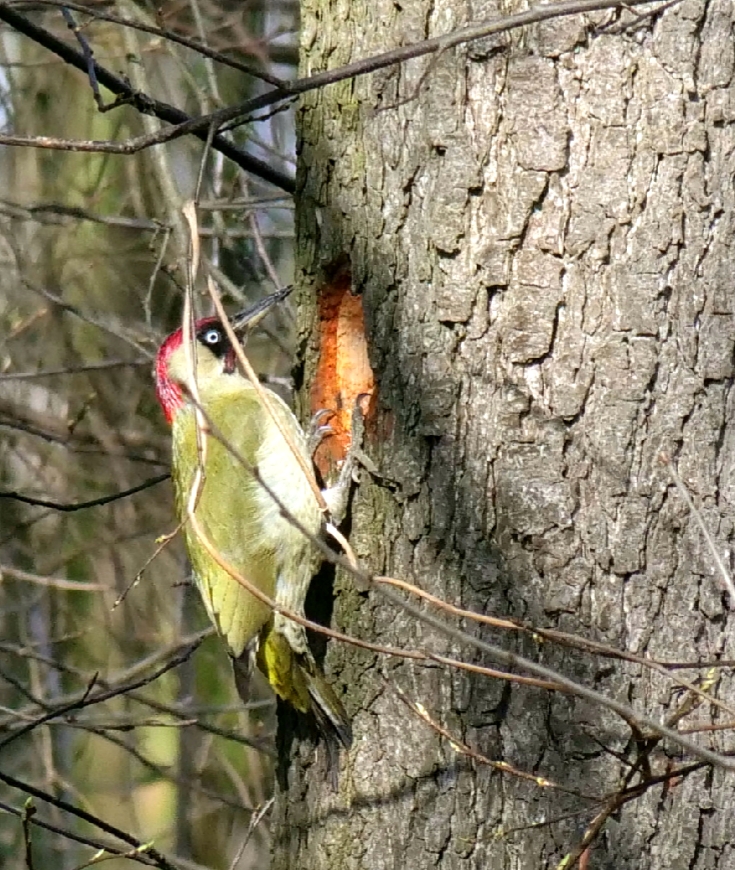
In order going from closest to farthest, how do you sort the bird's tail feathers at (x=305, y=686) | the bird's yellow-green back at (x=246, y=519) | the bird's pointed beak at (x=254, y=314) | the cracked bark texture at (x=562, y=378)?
1. the cracked bark texture at (x=562, y=378)
2. the bird's tail feathers at (x=305, y=686)
3. the bird's yellow-green back at (x=246, y=519)
4. the bird's pointed beak at (x=254, y=314)

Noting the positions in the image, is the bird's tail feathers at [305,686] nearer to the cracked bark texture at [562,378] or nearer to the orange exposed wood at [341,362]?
the cracked bark texture at [562,378]

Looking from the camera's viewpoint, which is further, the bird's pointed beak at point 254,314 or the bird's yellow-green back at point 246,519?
the bird's pointed beak at point 254,314

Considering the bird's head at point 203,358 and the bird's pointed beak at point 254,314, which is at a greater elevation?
the bird's pointed beak at point 254,314

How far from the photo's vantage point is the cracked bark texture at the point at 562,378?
2.16 m

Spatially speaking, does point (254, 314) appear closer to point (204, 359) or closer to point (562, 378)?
point (204, 359)

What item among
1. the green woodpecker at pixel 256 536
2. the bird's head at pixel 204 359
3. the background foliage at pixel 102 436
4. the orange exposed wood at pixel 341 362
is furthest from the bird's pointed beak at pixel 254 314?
the background foliage at pixel 102 436

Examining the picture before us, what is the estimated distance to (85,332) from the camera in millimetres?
6898

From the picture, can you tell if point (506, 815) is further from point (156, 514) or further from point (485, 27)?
point (156, 514)

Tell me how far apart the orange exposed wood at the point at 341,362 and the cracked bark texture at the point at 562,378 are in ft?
0.80

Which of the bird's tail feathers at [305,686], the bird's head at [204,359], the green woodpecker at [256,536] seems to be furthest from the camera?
the bird's head at [204,359]

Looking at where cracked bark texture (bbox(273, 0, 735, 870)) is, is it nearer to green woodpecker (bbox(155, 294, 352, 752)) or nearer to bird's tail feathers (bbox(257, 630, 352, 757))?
bird's tail feathers (bbox(257, 630, 352, 757))

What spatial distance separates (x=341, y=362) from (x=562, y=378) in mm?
655

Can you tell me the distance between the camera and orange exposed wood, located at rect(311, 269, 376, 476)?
264 centimetres

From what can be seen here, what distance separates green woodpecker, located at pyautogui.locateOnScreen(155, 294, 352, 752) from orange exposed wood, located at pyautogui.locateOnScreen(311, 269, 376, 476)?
0.38 feet
